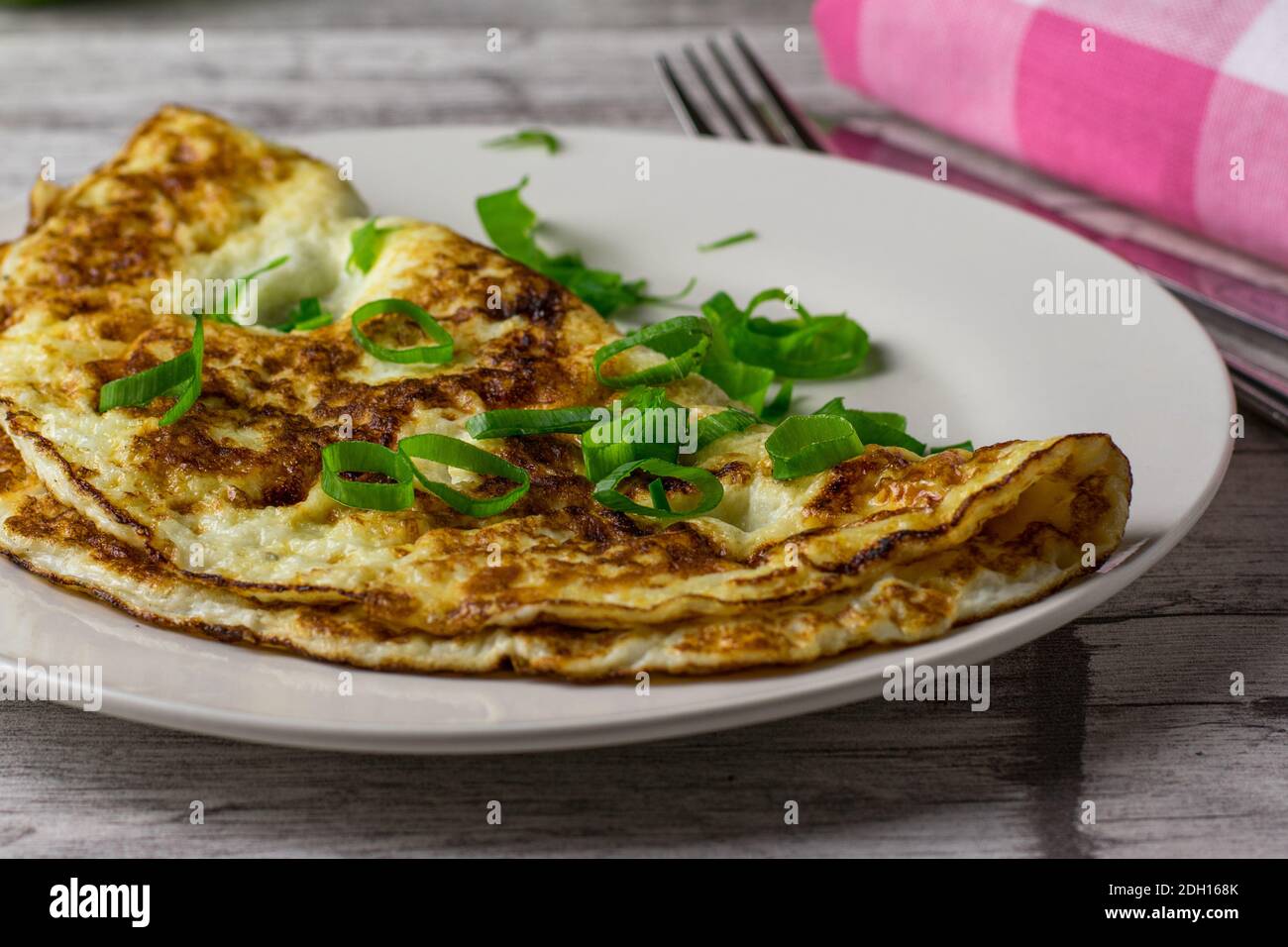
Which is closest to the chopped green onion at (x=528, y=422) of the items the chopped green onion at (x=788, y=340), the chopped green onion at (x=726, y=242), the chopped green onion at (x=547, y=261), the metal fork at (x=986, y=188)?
the chopped green onion at (x=788, y=340)

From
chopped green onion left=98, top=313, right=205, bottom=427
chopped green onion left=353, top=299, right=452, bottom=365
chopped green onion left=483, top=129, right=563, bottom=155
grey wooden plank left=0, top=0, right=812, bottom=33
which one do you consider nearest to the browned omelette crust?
chopped green onion left=98, top=313, right=205, bottom=427

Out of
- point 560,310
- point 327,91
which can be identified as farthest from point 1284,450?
point 327,91

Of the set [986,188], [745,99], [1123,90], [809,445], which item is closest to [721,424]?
[809,445]

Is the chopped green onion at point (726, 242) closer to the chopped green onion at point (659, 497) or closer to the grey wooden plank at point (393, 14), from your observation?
the chopped green onion at point (659, 497)

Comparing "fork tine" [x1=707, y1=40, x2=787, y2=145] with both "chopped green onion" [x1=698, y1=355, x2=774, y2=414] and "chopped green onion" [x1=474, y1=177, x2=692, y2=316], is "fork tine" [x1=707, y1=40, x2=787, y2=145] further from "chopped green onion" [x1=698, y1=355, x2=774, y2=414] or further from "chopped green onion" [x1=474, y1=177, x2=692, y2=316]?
"chopped green onion" [x1=698, y1=355, x2=774, y2=414]

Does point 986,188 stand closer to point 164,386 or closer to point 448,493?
point 448,493
